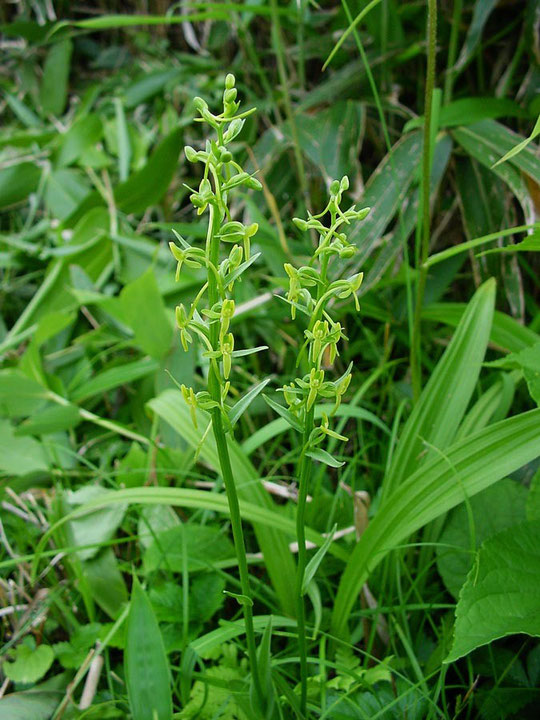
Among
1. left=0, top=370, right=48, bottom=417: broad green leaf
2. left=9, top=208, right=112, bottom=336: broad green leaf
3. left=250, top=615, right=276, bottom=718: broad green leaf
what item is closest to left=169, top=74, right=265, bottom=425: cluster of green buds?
left=250, top=615, right=276, bottom=718: broad green leaf

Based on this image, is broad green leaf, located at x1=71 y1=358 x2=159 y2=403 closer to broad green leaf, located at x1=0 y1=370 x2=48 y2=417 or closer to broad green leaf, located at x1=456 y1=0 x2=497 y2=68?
broad green leaf, located at x1=0 y1=370 x2=48 y2=417

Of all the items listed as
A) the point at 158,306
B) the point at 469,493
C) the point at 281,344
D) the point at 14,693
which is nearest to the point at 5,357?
the point at 158,306

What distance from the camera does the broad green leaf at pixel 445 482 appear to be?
2.03 ft

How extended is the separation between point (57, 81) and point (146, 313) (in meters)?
1.01

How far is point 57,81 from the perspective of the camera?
1.75m

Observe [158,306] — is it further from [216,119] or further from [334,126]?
[216,119]

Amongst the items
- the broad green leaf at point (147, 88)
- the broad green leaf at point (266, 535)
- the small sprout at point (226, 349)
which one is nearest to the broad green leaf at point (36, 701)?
the broad green leaf at point (266, 535)

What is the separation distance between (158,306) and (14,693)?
578 mm

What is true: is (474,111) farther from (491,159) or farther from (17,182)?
(17,182)

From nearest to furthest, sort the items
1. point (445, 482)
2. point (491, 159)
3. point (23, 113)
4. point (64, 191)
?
1. point (445, 482)
2. point (491, 159)
3. point (64, 191)
4. point (23, 113)

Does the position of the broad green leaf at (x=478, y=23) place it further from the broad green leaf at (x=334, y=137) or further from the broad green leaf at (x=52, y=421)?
the broad green leaf at (x=52, y=421)

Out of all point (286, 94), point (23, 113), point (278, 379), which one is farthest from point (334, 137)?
point (23, 113)

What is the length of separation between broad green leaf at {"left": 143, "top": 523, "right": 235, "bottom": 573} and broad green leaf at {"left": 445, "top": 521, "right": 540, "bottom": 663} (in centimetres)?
33

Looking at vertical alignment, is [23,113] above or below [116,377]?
above
